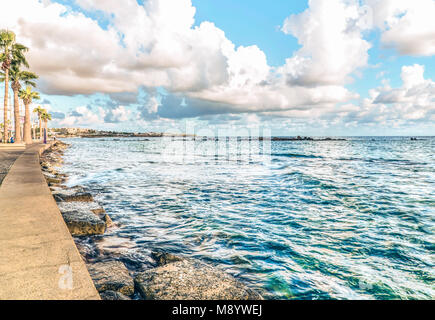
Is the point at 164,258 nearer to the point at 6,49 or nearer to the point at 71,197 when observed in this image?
the point at 71,197

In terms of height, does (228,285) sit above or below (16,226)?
below

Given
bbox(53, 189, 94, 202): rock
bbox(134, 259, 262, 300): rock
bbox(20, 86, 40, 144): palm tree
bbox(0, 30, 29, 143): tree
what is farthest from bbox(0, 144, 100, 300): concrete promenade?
bbox(20, 86, 40, 144): palm tree

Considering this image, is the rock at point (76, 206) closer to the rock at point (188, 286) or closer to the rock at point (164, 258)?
the rock at point (164, 258)

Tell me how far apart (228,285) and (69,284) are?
2159 mm

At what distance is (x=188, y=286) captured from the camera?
12.5 feet

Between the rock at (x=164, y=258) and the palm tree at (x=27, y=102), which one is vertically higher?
the palm tree at (x=27, y=102)

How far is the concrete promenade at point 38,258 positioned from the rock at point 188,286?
1.06 metres

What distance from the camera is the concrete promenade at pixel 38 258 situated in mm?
2662

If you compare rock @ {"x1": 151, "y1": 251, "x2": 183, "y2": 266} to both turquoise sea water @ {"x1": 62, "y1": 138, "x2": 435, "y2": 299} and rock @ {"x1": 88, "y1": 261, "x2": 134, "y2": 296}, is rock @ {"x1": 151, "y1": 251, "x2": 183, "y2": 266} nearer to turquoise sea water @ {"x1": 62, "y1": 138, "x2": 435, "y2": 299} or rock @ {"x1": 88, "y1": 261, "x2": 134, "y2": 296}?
turquoise sea water @ {"x1": 62, "y1": 138, "x2": 435, "y2": 299}

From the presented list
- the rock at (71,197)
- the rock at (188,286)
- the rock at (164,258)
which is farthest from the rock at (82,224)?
the rock at (188,286)

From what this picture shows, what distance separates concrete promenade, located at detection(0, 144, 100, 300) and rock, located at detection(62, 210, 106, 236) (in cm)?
72
